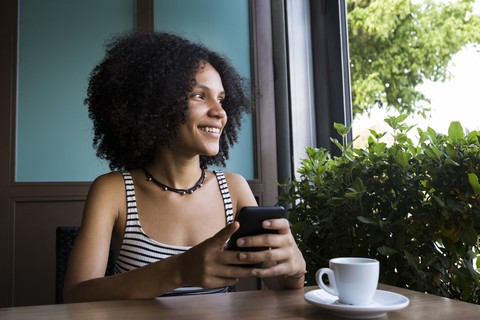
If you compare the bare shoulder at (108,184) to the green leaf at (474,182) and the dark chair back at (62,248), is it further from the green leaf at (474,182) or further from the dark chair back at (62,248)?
the green leaf at (474,182)

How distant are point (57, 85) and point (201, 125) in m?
1.28

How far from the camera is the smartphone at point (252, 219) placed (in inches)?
32.3

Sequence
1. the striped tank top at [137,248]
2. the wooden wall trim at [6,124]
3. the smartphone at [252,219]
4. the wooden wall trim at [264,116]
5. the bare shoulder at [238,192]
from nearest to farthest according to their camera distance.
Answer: the smartphone at [252,219]
the striped tank top at [137,248]
the bare shoulder at [238,192]
the wooden wall trim at [6,124]
the wooden wall trim at [264,116]

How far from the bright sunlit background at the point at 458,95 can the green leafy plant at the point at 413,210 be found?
206 mm

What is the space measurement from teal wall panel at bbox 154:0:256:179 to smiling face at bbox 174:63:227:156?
3.44 ft

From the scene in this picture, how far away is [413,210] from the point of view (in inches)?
47.7

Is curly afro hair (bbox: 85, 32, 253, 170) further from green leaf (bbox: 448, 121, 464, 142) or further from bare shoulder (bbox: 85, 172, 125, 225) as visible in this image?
green leaf (bbox: 448, 121, 464, 142)

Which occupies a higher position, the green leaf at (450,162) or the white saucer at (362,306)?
the green leaf at (450,162)

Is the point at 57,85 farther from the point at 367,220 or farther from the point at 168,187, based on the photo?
the point at 367,220

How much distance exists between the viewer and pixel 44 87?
222 cm

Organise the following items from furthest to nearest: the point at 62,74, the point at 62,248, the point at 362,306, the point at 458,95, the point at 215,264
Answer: the point at 62,74, the point at 458,95, the point at 62,248, the point at 215,264, the point at 362,306

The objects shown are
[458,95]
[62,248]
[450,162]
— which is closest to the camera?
[450,162]

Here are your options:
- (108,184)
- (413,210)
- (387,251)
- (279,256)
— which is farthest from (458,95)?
(108,184)

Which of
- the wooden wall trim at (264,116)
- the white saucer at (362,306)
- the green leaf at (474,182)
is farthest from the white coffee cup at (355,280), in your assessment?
the wooden wall trim at (264,116)
